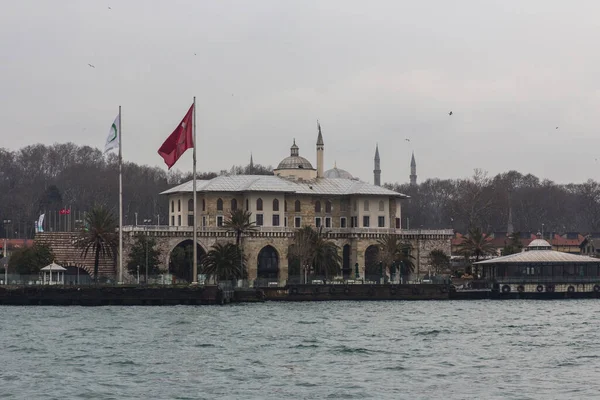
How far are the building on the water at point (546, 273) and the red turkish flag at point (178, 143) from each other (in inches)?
1479

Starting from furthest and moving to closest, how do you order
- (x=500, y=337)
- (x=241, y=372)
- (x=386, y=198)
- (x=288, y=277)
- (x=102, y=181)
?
(x=102, y=181)
(x=386, y=198)
(x=288, y=277)
(x=500, y=337)
(x=241, y=372)

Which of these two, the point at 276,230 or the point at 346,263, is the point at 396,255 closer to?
the point at 346,263

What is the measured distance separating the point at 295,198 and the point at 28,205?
183ft

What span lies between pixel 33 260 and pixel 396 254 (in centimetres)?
3130

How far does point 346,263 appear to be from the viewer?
126062 millimetres

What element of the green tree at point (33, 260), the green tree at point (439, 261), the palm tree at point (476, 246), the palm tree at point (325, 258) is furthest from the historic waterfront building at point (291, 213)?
the green tree at point (33, 260)

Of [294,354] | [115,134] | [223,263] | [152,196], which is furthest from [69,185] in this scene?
[294,354]

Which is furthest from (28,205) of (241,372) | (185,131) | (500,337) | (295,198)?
(241,372)

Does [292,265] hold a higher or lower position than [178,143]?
lower

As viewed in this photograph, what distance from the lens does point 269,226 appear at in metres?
122

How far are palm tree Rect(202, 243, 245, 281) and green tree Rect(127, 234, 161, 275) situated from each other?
8831 mm

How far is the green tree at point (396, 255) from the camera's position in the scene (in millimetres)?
116812

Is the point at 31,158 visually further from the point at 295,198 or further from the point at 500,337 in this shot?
the point at 500,337

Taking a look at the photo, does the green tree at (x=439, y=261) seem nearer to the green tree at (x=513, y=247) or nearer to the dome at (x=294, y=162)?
the green tree at (x=513, y=247)
